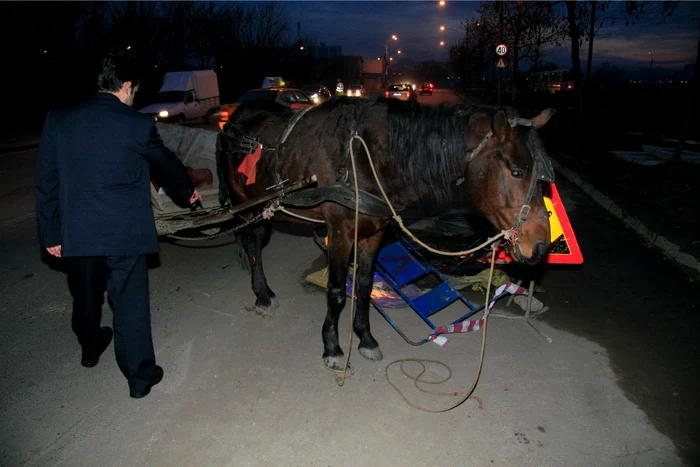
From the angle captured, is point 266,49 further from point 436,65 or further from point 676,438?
point 436,65

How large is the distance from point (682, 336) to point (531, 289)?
142 centimetres

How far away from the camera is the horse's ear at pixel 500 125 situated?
2.56 metres

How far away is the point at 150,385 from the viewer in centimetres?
319

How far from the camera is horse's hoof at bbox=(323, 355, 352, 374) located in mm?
3520

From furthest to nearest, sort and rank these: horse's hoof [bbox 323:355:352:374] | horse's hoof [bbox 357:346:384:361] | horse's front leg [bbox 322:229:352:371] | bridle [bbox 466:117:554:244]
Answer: horse's hoof [bbox 357:346:384:361] < horse's hoof [bbox 323:355:352:374] < horse's front leg [bbox 322:229:352:371] < bridle [bbox 466:117:554:244]

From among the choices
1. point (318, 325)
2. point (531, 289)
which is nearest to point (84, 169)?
point (318, 325)

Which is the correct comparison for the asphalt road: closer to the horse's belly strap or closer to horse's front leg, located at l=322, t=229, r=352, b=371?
horse's front leg, located at l=322, t=229, r=352, b=371

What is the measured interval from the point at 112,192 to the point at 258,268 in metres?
2.02

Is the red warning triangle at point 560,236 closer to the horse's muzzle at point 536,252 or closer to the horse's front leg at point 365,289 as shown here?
the horse's muzzle at point 536,252

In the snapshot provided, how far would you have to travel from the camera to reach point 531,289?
4184mm

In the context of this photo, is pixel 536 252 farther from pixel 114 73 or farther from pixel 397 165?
pixel 114 73

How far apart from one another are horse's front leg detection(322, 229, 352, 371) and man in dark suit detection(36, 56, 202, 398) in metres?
1.16

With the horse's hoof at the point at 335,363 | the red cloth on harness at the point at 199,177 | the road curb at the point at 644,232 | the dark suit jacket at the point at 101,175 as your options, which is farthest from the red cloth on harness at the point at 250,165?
the road curb at the point at 644,232

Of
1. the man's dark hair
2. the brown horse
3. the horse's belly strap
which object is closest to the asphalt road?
the brown horse
